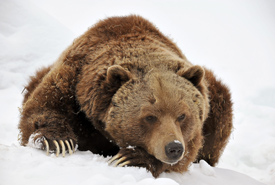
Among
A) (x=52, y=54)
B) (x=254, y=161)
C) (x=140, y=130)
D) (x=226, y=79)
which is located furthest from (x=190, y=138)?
(x=226, y=79)

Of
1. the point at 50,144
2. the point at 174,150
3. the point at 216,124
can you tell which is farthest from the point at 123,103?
the point at 216,124

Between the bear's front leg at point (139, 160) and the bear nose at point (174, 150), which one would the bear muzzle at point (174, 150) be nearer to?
the bear nose at point (174, 150)

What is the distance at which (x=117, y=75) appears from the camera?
3.98 meters

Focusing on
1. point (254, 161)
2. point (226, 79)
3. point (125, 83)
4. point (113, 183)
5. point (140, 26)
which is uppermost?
point (226, 79)

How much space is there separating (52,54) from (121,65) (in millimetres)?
7585

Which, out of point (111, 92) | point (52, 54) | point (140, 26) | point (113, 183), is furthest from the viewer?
point (52, 54)

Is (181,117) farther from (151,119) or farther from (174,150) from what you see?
(174,150)

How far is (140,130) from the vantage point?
150 inches

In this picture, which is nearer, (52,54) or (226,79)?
(52,54)

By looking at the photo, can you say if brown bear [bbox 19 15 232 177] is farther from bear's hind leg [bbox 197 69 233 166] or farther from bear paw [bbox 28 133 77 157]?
bear's hind leg [bbox 197 69 233 166]

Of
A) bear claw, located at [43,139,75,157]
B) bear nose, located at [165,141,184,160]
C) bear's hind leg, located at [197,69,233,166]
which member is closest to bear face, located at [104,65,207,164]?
bear nose, located at [165,141,184,160]

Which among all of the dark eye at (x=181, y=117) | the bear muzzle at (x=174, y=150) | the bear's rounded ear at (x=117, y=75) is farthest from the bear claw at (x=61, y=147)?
the dark eye at (x=181, y=117)

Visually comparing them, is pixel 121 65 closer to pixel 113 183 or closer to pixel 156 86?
pixel 156 86

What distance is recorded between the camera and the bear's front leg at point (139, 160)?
3.61 m
